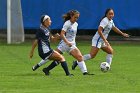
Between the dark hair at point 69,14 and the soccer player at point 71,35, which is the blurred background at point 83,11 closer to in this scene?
the soccer player at point 71,35

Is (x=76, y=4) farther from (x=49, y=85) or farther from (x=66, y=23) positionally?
(x=49, y=85)

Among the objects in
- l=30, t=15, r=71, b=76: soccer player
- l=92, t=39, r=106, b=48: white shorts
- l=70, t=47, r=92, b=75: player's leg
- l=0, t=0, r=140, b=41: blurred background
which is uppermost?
l=30, t=15, r=71, b=76: soccer player

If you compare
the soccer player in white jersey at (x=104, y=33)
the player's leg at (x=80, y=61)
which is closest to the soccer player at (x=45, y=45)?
the player's leg at (x=80, y=61)

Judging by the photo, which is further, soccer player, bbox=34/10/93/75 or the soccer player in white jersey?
the soccer player in white jersey

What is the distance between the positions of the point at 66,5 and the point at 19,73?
1550 cm

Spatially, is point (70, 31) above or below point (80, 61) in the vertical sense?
above

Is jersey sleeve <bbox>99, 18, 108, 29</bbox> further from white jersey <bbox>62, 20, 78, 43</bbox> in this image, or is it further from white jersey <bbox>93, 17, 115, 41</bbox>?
white jersey <bbox>62, 20, 78, 43</bbox>

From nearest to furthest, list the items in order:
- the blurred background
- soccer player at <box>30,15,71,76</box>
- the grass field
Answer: the grass field
soccer player at <box>30,15,71,76</box>
the blurred background

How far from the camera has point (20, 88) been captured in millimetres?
13375

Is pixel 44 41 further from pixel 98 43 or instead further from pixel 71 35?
pixel 98 43

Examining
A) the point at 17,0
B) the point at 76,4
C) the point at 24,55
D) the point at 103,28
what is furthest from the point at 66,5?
the point at 103,28

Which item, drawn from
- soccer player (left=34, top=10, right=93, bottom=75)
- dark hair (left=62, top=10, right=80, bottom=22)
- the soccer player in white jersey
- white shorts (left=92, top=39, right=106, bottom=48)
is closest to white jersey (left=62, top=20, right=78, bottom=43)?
soccer player (left=34, top=10, right=93, bottom=75)

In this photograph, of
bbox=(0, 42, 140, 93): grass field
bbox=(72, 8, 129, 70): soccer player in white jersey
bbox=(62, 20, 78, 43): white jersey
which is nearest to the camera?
bbox=(0, 42, 140, 93): grass field

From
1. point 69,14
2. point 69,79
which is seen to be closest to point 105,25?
point 69,14
